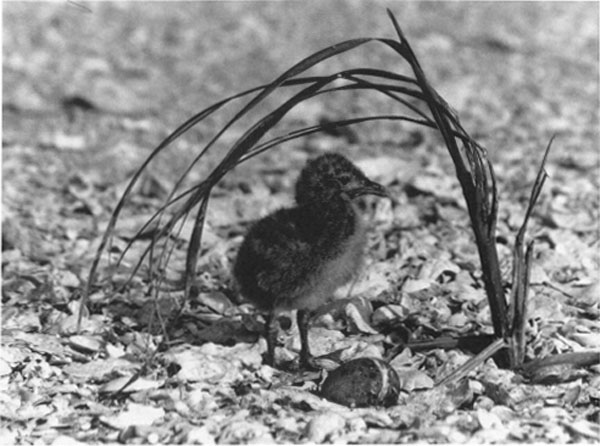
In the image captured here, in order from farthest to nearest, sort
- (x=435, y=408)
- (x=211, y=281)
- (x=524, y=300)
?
(x=211, y=281) → (x=524, y=300) → (x=435, y=408)

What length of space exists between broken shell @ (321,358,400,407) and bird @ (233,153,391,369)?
12.3 inches

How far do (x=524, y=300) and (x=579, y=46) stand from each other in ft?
17.6

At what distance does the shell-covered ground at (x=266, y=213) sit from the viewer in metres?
3.39

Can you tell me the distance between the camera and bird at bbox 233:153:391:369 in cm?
388

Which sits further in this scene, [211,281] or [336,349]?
[211,281]

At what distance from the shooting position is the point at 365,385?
339 cm

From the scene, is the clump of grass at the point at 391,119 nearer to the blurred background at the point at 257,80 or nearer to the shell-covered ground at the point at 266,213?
the shell-covered ground at the point at 266,213

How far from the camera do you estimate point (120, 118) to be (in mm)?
7246

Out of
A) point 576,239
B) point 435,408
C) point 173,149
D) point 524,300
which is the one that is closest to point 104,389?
point 435,408

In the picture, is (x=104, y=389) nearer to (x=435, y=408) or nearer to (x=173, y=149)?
(x=435, y=408)

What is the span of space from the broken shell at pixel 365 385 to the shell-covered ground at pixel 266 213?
66 mm

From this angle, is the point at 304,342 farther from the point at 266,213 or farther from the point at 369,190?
the point at 266,213

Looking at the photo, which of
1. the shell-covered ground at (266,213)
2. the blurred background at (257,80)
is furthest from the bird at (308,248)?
the blurred background at (257,80)

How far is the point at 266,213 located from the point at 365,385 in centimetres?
229
